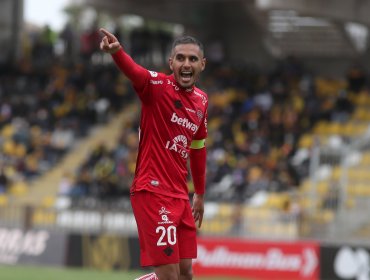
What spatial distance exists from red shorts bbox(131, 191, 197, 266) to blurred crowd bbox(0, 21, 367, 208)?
12.4 metres

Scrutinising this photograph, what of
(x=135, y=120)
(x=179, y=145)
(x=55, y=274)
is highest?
(x=135, y=120)

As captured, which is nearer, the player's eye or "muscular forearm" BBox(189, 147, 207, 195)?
the player's eye

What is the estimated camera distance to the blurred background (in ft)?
63.4

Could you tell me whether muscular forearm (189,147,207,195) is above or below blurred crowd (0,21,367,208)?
below

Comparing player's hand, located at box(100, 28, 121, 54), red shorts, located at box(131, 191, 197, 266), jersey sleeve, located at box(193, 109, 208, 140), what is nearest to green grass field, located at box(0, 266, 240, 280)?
jersey sleeve, located at box(193, 109, 208, 140)

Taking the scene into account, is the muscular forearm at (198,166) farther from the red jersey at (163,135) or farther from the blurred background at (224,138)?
the blurred background at (224,138)

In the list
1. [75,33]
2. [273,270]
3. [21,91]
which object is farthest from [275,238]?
[75,33]

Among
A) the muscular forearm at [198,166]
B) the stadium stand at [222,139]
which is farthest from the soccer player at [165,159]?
the stadium stand at [222,139]

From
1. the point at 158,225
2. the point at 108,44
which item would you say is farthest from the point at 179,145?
the point at 108,44

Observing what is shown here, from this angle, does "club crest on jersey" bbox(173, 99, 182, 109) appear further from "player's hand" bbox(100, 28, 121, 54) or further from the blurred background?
the blurred background

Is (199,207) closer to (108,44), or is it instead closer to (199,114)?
(199,114)

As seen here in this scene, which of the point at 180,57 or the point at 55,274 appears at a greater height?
the point at 180,57

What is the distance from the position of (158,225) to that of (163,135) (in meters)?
0.70

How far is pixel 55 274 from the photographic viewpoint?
1816 centimetres
